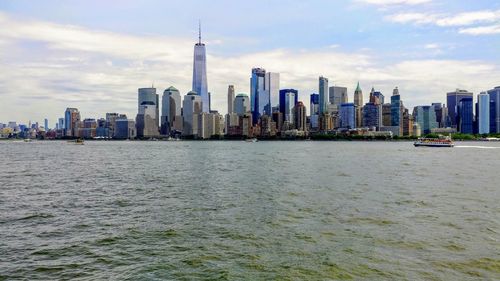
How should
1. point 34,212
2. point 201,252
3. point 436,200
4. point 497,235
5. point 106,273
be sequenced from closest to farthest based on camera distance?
point 106,273 < point 201,252 < point 497,235 < point 34,212 < point 436,200

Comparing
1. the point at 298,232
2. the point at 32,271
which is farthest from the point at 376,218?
the point at 32,271

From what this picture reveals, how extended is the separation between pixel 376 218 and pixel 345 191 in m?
16.3

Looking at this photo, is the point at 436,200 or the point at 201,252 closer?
the point at 201,252

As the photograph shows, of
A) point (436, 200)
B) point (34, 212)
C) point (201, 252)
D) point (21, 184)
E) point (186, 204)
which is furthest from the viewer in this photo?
point (21, 184)

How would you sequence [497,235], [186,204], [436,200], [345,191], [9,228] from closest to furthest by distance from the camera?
[497,235], [9,228], [186,204], [436,200], [345,191]

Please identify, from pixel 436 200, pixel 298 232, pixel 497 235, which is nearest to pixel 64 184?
pixel 298 232

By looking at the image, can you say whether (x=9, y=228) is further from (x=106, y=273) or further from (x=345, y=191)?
(x=345, y=191)

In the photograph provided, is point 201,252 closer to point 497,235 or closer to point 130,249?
point 130,249

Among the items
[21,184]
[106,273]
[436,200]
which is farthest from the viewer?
[21,184]

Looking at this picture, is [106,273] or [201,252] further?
[201,252]

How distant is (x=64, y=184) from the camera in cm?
5734

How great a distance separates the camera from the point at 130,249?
23.9 meters

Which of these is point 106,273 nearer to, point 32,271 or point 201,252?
point 32,271

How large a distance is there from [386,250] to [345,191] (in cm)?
2558
